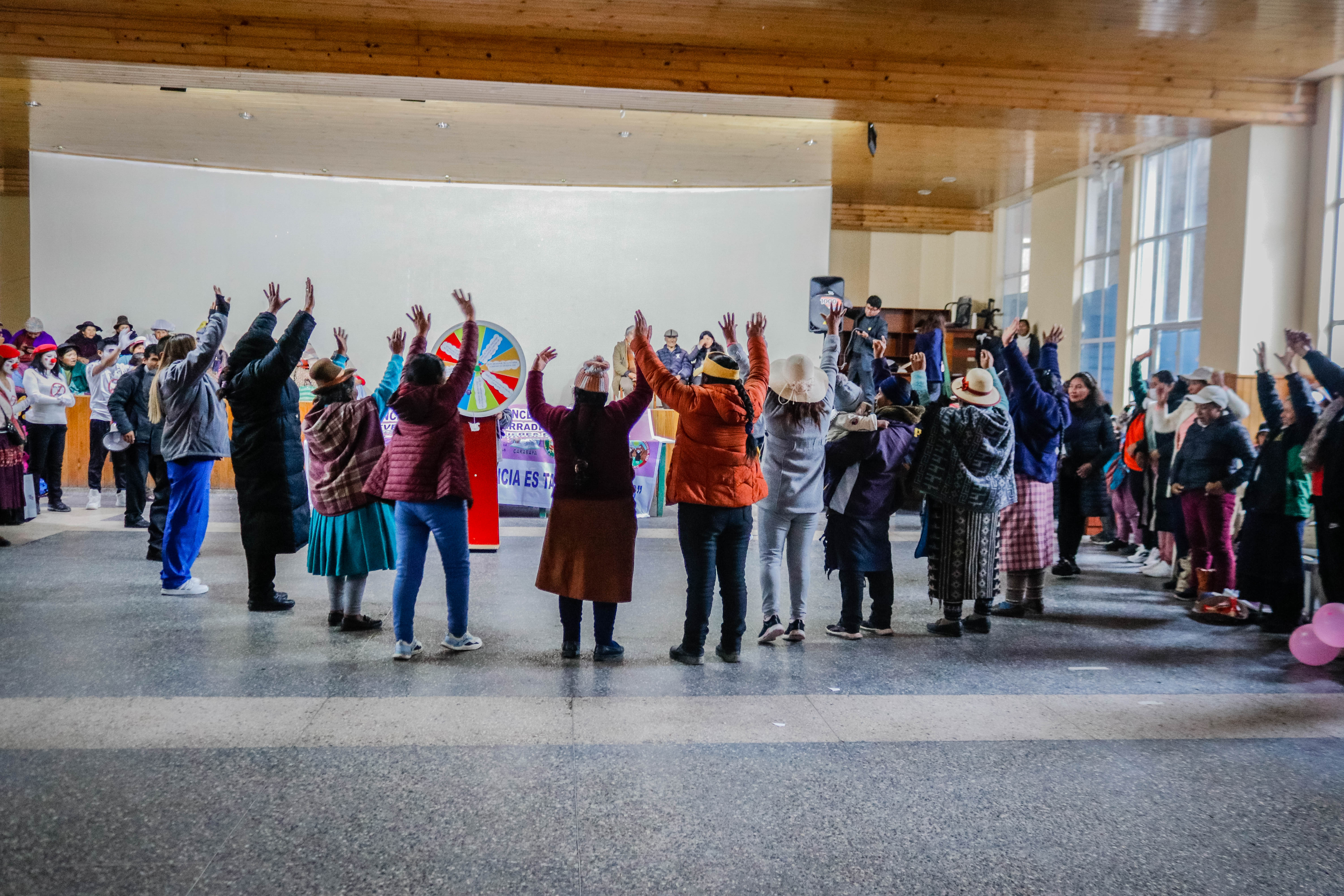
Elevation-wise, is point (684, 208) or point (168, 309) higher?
point (684, 208)

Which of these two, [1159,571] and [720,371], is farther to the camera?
[1159,571]

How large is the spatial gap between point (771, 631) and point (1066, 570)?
134 inches

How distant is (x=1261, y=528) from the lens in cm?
Result: 567

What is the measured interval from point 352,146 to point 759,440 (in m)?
7.15

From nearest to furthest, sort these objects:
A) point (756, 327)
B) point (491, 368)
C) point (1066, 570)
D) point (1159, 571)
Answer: point (756, 327)
point (491, 368)
point (1066, 570)
point (1159, 571)

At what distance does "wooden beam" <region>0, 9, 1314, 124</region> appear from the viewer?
25.0 feet

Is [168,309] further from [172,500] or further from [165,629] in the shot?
[165,629]

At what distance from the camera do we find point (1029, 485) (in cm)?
589

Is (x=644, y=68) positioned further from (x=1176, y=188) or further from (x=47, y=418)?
(x=1176, y=188)

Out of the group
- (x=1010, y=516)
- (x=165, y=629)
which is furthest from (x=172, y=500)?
(x=1010, y=516)

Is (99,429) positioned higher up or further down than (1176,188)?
further down

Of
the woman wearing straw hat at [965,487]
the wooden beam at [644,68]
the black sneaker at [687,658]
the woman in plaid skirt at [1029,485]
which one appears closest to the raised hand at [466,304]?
the black sneaker at [687,658]

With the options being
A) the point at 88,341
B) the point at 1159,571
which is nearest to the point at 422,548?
the point at 1159,571

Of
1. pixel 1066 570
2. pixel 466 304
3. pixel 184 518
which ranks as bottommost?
pixel 1066 570
